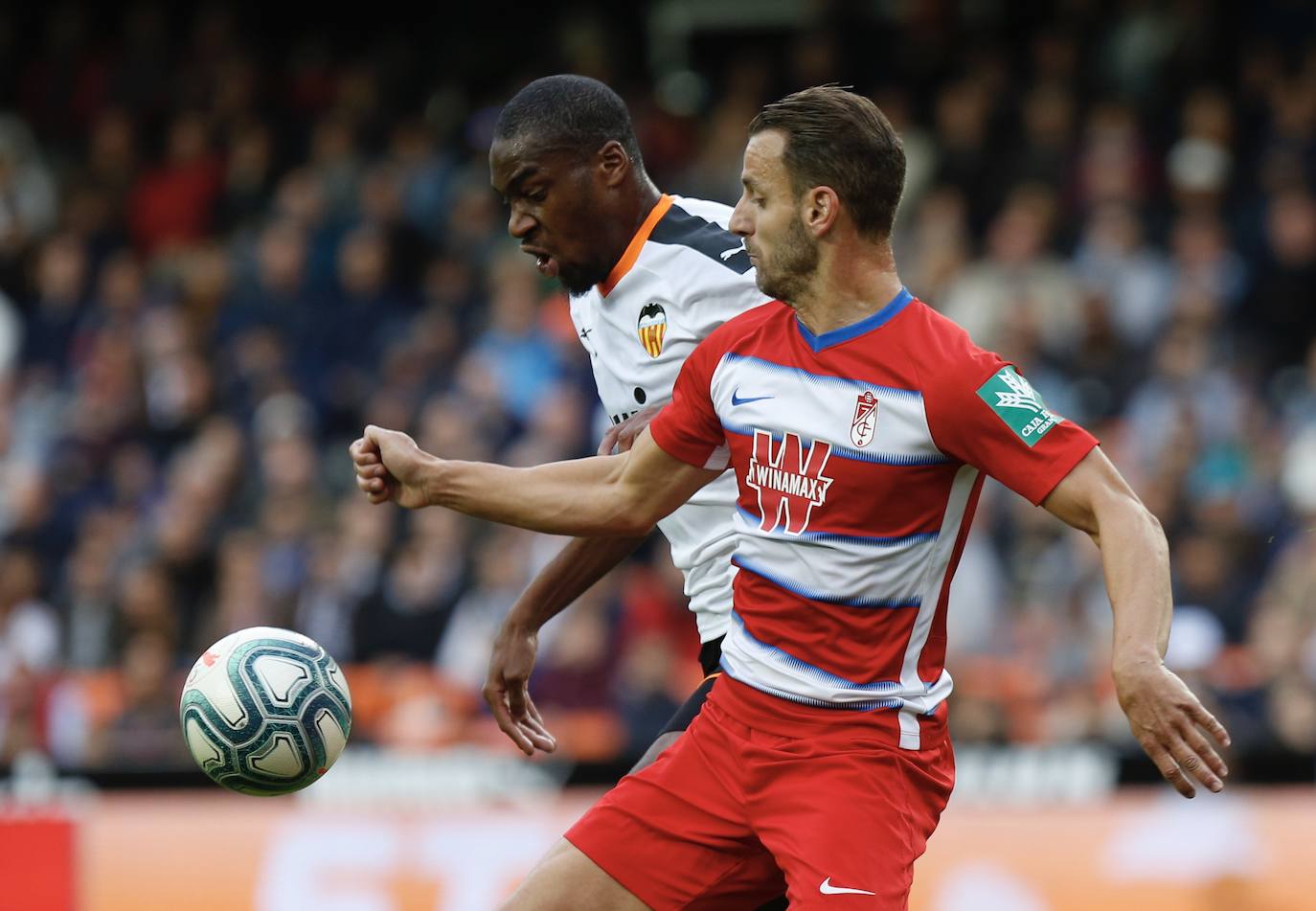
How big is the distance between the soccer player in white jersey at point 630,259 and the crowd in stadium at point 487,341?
12.4 feet

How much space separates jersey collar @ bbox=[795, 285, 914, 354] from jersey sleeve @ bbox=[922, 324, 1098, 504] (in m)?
0.18

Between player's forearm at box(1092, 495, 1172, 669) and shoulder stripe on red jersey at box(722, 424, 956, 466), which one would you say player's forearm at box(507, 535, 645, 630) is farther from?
player's forearm at box(1092, 495, 1172, 669)

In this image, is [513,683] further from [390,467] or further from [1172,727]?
[1172,727]

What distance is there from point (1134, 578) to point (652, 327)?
5.29 feet

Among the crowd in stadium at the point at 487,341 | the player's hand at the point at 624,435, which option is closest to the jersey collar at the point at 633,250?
the player's hand at the point at 624,435

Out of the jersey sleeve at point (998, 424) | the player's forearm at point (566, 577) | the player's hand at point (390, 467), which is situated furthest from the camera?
the player's forearm at point (566, 577)

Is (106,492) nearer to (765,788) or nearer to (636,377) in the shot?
(636,377)

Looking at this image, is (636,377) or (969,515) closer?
(969,515)

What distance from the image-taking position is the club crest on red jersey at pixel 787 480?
4266 mm

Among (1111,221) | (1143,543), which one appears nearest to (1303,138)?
(1111,221)

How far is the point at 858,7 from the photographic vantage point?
13.7m

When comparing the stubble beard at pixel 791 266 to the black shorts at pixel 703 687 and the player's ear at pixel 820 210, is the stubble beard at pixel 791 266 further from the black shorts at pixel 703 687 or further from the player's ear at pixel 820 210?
the black shorts at pixel 703 687

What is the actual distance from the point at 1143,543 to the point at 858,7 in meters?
→ 10.3

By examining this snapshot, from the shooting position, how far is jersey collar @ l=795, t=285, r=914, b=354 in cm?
425
